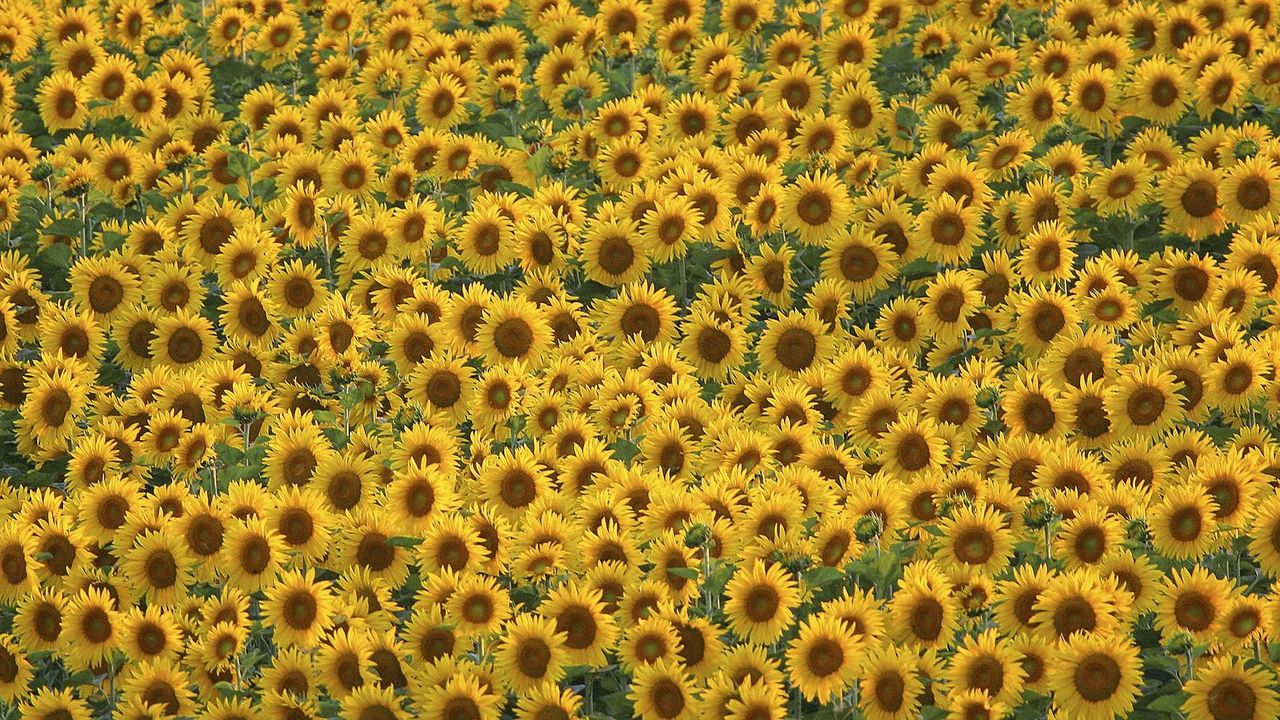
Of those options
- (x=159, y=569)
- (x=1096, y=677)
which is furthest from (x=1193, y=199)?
(x=159, y=569)

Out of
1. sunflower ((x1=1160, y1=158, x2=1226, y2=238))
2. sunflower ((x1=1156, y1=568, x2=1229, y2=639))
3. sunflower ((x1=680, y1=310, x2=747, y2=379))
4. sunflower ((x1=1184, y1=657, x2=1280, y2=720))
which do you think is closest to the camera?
sunflower ((x1=1184, y1=657, x2=1280, y2=720))

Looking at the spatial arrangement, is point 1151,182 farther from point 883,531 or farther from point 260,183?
point 260,183

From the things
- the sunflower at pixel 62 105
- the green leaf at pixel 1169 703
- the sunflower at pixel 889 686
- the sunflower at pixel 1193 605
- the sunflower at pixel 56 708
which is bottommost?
the sunflower at pixel 62 105

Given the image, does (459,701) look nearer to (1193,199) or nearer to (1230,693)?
(1230,693)

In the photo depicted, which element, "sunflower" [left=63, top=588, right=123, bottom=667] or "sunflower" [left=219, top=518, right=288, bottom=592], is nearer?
"sunflower" [left=63, top=588, right=123, bottom=667]

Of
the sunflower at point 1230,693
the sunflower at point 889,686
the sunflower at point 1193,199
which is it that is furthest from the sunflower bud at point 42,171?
the sunflower at point 1230,693

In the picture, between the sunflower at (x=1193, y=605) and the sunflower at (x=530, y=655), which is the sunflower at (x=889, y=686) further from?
the sunflower at (x=530, y=655)

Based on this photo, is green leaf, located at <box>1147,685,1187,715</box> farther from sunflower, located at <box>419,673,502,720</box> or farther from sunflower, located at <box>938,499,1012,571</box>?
sunflower, located at <box>419,673,502,720</box>

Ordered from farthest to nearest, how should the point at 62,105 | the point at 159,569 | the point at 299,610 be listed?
the point at 62,105
the point at 159,569
the point at 299,610

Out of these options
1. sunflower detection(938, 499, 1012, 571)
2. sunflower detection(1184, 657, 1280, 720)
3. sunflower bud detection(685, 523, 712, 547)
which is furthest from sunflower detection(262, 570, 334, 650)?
sunflower detection(1184, 657, 1280, 720)
